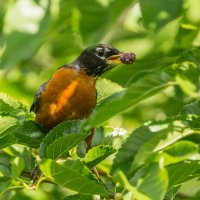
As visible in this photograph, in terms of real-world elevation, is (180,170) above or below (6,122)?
below

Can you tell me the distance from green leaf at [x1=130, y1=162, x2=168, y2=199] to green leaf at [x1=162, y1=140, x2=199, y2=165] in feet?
0.21

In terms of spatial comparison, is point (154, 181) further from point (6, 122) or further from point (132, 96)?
point (6, 122)

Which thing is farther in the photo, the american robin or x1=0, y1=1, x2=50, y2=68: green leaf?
the american robin

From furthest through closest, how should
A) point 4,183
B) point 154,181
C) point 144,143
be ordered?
point 4,183 → point 144,143 → point 154,181

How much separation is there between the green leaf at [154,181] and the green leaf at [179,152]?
0.21 ft

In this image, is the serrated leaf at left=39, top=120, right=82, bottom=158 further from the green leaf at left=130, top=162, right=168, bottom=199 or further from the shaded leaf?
the green leaf at left=130, top=162, right=168, bottom=199

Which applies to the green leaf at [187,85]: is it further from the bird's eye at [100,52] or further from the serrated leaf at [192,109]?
the bird's eye at [100,52]

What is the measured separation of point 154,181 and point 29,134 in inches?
60.4

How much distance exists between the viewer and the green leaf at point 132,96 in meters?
1.37

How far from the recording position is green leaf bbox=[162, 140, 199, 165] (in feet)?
4.79

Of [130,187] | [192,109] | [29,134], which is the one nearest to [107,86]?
[29,134]

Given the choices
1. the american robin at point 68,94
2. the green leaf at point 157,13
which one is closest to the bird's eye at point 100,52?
the american robin at point 68,94

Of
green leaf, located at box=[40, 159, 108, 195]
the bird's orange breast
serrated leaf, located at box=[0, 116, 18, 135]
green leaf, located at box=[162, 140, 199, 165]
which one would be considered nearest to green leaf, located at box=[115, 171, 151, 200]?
green leaf, located at box=[162, 140, 199, 165]

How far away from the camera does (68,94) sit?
3.59 meters
